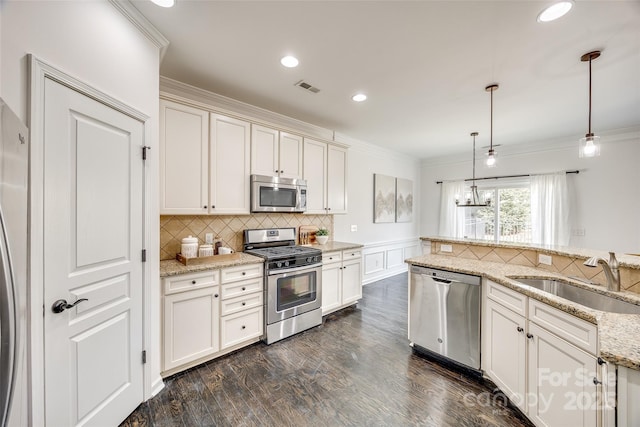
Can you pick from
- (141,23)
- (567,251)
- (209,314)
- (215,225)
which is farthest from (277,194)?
(567,251)

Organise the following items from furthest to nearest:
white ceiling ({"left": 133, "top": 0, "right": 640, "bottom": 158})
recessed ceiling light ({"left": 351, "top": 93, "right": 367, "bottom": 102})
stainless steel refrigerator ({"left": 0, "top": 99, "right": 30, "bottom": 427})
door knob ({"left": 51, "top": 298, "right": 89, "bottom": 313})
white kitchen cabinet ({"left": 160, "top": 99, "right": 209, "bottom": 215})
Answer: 1. recessed ceiling light ({"left": 351, "top": 93, "right": 367, "bottom": 102})
2. white kitchen cabinet ({"left": 160, "top": 99, "right": 209, "bottom": 215})
3. white ceiling ({"left": 133, "top": 0, "right": 640, "bottom": 158})
4. door knob ({"left": 51, "top": 298, "right": 89, "bottom": 313})
5. stainless steel refrigerator ({"left": 0, "top": 99, "right": 30, "bottom": 427})

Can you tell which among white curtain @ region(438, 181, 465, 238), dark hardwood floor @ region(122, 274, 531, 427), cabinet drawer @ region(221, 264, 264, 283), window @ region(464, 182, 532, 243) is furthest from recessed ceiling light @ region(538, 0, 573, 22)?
white curtain @ region(438, 181, 465, 238)

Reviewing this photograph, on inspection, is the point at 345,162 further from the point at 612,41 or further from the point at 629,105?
the point at 629,105

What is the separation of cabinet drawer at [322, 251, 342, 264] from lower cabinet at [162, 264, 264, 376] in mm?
945

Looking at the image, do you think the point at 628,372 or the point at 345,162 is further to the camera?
the point at 345,162

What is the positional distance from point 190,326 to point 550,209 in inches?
230

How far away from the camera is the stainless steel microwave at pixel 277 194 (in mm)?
2963

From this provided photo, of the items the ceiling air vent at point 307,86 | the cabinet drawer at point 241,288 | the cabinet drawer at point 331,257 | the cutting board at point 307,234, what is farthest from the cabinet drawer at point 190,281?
the ceiling air vent at point 307,86

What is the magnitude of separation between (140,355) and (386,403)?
6.07ft

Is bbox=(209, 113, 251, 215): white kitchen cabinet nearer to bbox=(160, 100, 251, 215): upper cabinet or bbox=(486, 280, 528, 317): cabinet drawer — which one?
bbox=(160, 100, 251, 215): upper cabinet

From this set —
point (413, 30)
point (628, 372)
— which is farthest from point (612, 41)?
point (628, 372)

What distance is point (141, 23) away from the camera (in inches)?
69.4

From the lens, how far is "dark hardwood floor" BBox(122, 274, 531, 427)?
1.78 meters

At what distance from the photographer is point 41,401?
1.24m
